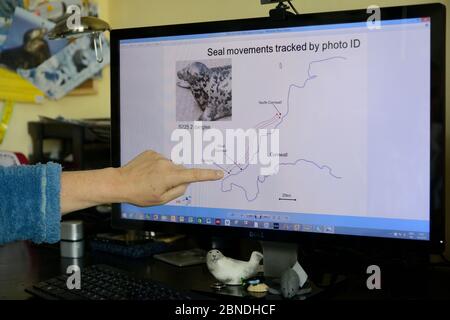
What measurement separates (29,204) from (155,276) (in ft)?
1.13

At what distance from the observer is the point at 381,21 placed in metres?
0.78

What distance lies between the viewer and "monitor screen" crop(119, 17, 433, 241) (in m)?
0.78

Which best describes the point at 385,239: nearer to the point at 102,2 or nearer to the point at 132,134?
→ the point at 132,134

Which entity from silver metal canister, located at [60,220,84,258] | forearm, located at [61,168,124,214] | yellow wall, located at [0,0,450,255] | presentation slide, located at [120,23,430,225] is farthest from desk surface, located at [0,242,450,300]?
yellow wall, located at [0,0,450,255]

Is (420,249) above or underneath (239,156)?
underneath

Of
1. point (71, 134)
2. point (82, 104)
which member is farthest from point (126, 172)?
point (82, 104)

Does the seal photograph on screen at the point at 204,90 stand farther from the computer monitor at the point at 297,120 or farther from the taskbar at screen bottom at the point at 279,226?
the taskbar at screen bottom at the point at 279,226

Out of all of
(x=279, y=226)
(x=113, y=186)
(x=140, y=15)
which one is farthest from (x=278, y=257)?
(x=140, y=15)

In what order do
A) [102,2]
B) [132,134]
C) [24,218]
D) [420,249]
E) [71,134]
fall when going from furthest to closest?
1. [102,2]
2. [71,134]
3. [132,134]
4. [420,249]
5. [24,218]

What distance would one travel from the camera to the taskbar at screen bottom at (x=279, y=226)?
2.57 ft

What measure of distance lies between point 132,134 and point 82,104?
2.19 feet

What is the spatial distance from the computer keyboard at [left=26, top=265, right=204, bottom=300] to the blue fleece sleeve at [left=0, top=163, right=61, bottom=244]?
0.16 meters

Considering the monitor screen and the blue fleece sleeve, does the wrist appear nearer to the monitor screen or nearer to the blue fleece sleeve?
Result: the blue fleece sleeve

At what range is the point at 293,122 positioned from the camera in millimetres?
837
